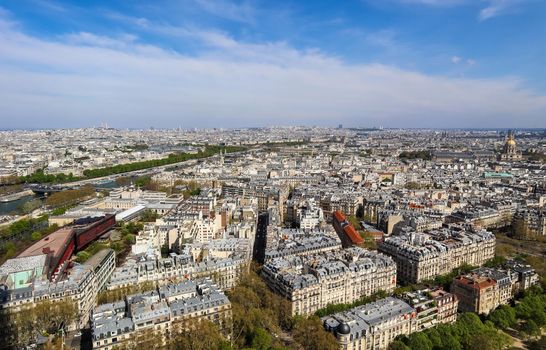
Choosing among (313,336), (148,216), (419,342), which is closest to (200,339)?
(313,336)

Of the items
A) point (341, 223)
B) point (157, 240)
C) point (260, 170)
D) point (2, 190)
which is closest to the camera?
point (157, 240)

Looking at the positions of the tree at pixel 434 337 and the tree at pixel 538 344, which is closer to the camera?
the tree at pixel 434 337

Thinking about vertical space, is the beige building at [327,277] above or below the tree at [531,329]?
above

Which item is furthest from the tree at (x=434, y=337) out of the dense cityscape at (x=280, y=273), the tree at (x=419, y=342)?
the tree at (x=419, y=342)

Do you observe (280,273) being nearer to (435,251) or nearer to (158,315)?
(158,315)

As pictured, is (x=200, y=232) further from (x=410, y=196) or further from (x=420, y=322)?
(x=410, y=196)

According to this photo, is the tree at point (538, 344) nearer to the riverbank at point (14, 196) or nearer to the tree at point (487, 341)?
the tree at point (487, 341)

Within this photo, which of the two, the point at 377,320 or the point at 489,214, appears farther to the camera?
the point at 489,214

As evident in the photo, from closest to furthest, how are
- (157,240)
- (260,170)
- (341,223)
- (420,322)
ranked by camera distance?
(420,322) → (157,240) → (341,223) → (260,170)

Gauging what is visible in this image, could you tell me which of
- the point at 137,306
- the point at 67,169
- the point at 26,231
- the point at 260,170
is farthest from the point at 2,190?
the point at 137,306

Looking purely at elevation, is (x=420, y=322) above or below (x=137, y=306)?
below

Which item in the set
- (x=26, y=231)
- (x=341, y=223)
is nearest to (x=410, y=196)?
(x=341, y=223)
